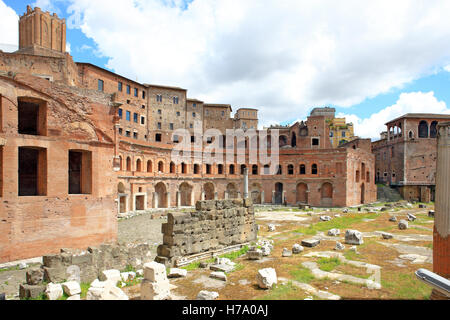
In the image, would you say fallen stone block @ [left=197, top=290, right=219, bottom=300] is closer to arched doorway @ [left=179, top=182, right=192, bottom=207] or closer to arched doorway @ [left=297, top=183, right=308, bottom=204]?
arched doorway @ [left=179, top=182, right=192, bottom=207]

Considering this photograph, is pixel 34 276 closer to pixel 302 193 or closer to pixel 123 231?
pixel 123 231

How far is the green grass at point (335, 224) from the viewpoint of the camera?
62.6ft

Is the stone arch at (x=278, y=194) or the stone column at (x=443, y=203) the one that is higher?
the stone column at (x=443, y=203)

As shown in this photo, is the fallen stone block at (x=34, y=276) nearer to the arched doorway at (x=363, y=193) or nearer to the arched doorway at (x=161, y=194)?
the arched doorway at (x=161, y=194)

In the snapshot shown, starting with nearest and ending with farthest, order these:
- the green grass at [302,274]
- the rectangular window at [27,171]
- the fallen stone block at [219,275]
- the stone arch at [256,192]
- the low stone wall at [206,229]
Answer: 1. the green grass at [302,274]
2. the fallen stone block at [219,275]
3. the low stone wall at [206,229]
4. the rectangular window at [27,171]
5. the stone arch at [256,192]

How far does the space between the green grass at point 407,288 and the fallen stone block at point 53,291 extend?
9.33 metres

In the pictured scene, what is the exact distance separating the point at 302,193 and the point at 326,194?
3425 mm

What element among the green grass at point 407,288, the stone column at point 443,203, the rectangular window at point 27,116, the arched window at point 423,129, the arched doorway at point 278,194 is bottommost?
the arched doorway at point 278,194

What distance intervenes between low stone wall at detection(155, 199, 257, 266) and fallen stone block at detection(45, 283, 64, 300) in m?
3.85

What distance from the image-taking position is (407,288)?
8.10 metres

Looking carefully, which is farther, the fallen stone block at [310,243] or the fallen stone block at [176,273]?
the fallen stone block at [310,243]

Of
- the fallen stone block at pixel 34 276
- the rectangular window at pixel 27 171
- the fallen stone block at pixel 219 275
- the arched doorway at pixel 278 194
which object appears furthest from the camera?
the arched doorway at pixel 278 194

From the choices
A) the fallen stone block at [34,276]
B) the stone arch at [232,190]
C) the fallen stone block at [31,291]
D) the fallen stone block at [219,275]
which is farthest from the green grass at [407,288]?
the stone arch at [232,190]
